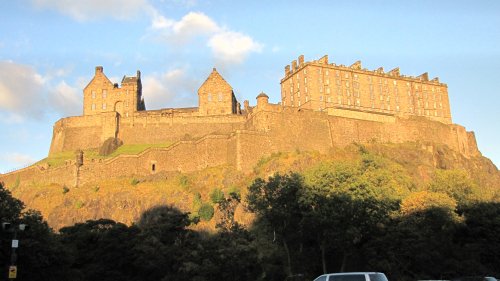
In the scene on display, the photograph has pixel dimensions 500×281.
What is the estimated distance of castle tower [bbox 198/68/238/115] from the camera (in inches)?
3595

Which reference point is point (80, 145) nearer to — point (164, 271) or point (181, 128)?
point (181, 128)

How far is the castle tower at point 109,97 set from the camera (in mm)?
95750

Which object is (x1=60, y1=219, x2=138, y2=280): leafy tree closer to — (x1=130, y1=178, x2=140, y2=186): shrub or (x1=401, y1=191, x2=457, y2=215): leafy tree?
(x1=401, y1=191, x2=457, y2=215): leafy tree

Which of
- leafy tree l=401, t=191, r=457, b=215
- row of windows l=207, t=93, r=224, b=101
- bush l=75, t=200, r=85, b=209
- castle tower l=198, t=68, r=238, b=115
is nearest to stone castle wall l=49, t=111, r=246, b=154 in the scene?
castle tower l=198, t=68, r=238, b=115

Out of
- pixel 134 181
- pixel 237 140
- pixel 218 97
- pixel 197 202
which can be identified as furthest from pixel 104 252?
pixel 218 97

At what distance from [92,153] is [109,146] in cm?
400

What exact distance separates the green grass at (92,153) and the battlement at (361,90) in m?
26.6

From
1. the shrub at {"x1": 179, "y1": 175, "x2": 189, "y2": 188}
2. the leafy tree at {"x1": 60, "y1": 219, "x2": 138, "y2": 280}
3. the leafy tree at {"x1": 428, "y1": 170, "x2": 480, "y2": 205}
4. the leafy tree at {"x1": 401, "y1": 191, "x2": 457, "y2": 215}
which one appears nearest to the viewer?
the leafy tree at {"x1": 60, "y1": 219, "x2": 138, "y2": 280}

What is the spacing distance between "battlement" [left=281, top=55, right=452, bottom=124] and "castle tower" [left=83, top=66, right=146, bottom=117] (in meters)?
28.9

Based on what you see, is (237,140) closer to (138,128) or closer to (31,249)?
(138,128)

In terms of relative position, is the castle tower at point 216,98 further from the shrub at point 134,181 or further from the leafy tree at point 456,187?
the leafy tree at point 456,187

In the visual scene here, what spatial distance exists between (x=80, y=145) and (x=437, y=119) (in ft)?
227

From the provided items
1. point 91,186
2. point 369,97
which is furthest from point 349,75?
point 91,186

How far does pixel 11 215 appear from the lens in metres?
33.5
